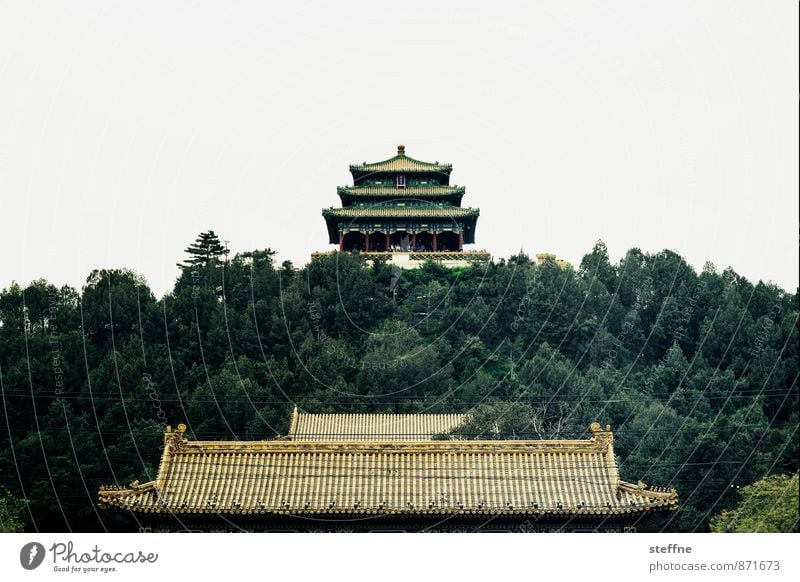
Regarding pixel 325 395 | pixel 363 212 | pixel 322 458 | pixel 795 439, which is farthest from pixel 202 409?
pixel 363 212

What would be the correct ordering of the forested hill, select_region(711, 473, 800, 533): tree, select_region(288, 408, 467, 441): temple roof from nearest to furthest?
select_region(711, 473, 800, 533): tree
the forested hill
select_region(288, 408, 467, 441): temple roof

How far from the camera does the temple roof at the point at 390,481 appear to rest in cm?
1973

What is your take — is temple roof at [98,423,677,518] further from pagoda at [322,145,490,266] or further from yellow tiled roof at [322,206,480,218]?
yellow tiled roof at [322,206,480,218]

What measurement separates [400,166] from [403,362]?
62.3ft

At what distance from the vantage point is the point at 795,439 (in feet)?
107

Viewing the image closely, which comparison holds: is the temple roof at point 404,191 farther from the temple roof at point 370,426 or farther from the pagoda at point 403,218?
the temple roof at point 370,426

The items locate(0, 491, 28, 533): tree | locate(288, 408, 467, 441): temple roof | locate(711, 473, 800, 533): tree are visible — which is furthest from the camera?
locate(288, 408, 467, 441): temple roof

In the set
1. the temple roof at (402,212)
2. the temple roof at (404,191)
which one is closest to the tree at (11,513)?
the temple roof at (402,212)

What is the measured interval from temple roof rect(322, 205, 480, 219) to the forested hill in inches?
194

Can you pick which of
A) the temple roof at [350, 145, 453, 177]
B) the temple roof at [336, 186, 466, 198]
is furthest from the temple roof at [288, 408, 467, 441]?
the temple roof at [350, 145, 453, 177]

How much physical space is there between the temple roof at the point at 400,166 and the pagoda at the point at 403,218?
43 millimetres

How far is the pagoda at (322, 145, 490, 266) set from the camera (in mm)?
51656

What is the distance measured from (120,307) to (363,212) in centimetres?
1310

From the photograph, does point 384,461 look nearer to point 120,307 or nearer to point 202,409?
point 202,409
